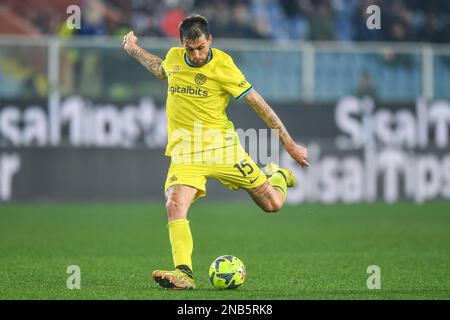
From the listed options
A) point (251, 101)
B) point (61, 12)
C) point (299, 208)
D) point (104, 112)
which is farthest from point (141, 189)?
point (251, 101)

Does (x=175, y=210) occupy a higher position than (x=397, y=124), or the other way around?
(x=397, y=124)

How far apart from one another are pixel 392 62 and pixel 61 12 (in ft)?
21.0

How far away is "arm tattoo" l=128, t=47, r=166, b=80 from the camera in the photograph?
9.02 m

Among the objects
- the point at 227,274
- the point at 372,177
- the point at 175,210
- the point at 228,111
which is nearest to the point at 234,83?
the point at 175,210

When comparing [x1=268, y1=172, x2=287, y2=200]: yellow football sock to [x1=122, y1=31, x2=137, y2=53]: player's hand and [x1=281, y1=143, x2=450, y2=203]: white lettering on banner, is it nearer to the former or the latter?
[x1=122, y1=31, x2=137, y2=53]: player's hand

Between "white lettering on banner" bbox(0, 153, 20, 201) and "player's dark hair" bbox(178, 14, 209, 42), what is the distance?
9915mm

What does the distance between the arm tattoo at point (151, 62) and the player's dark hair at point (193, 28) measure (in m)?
0.84

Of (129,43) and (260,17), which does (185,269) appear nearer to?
(129,43)

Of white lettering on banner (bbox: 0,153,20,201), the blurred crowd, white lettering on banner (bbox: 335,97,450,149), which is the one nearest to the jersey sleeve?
white lettering on banner (bbox: 0,153,20,201)

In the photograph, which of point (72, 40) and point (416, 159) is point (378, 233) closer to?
point (416, 159)

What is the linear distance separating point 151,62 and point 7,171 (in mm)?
8980

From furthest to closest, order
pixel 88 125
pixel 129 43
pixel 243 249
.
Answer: pixel 88 125 → pixel 243 249 → pixel 129 43

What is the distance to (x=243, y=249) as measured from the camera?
38.2 ft

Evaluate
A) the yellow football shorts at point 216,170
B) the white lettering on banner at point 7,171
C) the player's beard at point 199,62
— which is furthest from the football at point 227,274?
the white lettering on banner at point 7,171
